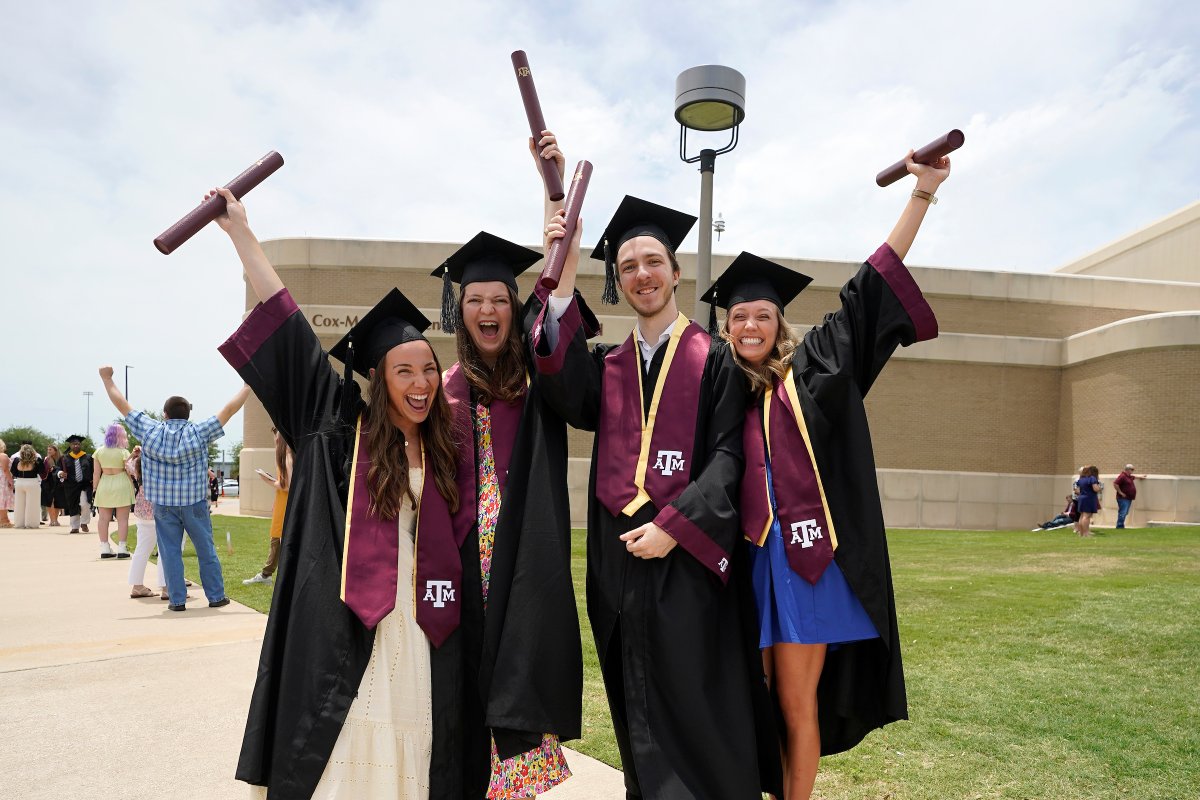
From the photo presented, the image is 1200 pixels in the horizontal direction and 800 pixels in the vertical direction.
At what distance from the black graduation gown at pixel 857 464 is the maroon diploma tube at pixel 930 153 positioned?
0.86 ft

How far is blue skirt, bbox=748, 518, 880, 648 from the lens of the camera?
2453 millimetres

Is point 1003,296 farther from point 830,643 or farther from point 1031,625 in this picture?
point 830,643

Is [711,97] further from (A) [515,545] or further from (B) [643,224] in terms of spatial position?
(A) [515,545]

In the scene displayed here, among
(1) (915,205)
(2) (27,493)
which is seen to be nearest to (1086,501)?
(1) (915,205)

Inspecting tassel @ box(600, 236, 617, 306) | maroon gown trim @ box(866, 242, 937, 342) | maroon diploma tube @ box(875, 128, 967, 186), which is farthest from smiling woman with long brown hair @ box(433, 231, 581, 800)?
maroon diploma tube @ box(875, 128, 967, 186)

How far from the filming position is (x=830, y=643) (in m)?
2.63

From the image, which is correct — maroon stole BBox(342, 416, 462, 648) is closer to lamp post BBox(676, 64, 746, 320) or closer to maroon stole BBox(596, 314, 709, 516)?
maroon stole BBox(596, 314, 709, 516)

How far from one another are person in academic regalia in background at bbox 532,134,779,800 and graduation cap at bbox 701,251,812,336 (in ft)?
0.84

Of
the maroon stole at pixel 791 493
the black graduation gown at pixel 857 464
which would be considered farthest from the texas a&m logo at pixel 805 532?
the black graduation gown at pixel 857 464

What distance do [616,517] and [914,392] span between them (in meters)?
18.8

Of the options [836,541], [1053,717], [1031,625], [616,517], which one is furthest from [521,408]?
[1031,625]

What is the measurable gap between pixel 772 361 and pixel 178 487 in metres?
5.55

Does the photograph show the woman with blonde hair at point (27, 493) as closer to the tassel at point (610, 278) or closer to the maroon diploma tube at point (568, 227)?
the tassel at point (610, 278)


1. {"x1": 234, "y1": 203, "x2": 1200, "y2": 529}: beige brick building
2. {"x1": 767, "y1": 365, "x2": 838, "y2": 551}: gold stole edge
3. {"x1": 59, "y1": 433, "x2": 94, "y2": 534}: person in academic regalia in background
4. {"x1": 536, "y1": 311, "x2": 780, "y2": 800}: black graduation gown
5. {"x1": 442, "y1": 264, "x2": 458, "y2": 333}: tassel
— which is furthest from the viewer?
{"x1": 234, "y1": 203, "x2": 1200, "y2": 529}: beige brick building
